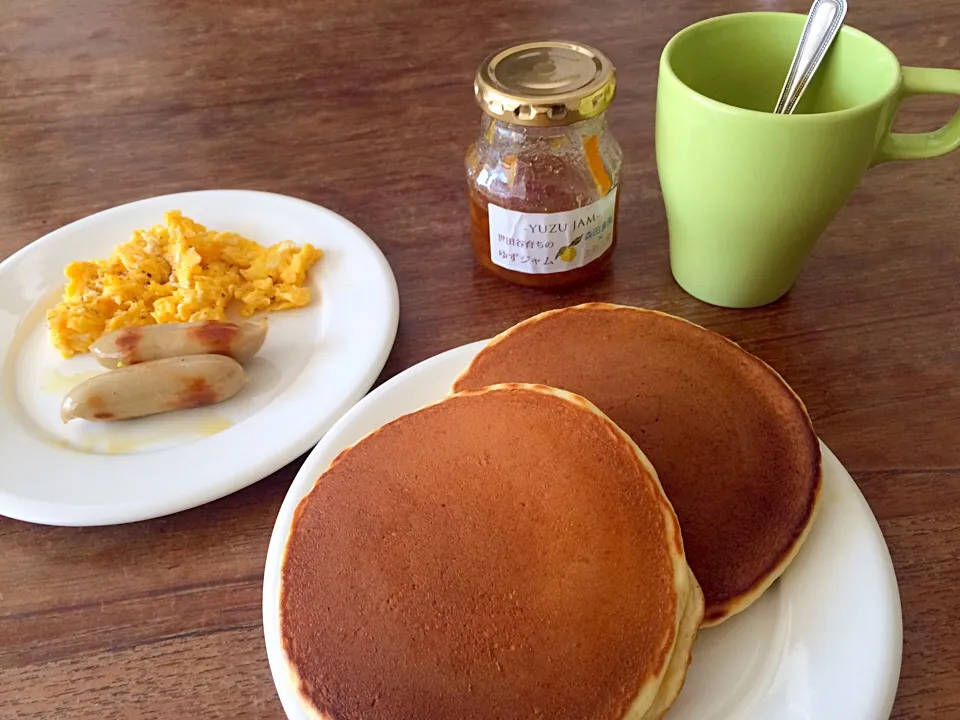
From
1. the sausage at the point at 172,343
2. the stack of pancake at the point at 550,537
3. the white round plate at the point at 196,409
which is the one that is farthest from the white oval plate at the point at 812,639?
the sausage at the point at 172,343

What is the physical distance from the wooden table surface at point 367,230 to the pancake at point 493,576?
130 millimetres

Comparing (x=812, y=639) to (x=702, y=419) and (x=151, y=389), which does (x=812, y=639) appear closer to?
(x=702, y=419)

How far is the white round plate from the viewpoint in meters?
0.88

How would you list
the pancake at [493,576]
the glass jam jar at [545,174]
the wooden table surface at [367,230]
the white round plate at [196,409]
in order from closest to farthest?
the pancake at [493,576]
the wooden table surface at [367,230]
the white round plate at [196,409]
the glass jam jar at [545,174]

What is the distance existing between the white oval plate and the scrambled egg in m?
0.44

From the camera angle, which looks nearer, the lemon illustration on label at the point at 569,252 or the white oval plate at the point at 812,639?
the white oval plate at the point at 812,639

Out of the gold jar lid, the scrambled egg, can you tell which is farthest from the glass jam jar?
the scrambled egg

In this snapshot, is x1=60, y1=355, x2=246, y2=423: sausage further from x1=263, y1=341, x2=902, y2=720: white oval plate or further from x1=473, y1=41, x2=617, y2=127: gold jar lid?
x1=473, y1=41, x2=617, y2=127: gold jar lid

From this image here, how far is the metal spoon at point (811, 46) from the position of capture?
3.16 ft

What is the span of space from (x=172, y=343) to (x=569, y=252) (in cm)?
55

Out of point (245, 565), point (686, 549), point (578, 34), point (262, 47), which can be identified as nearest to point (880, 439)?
point (686, 549)

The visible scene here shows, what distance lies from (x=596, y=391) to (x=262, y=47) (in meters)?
1.33

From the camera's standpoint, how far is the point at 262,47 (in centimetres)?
176

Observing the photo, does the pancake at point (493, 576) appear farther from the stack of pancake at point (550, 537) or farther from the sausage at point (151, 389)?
the sausage at point (151, 389)
